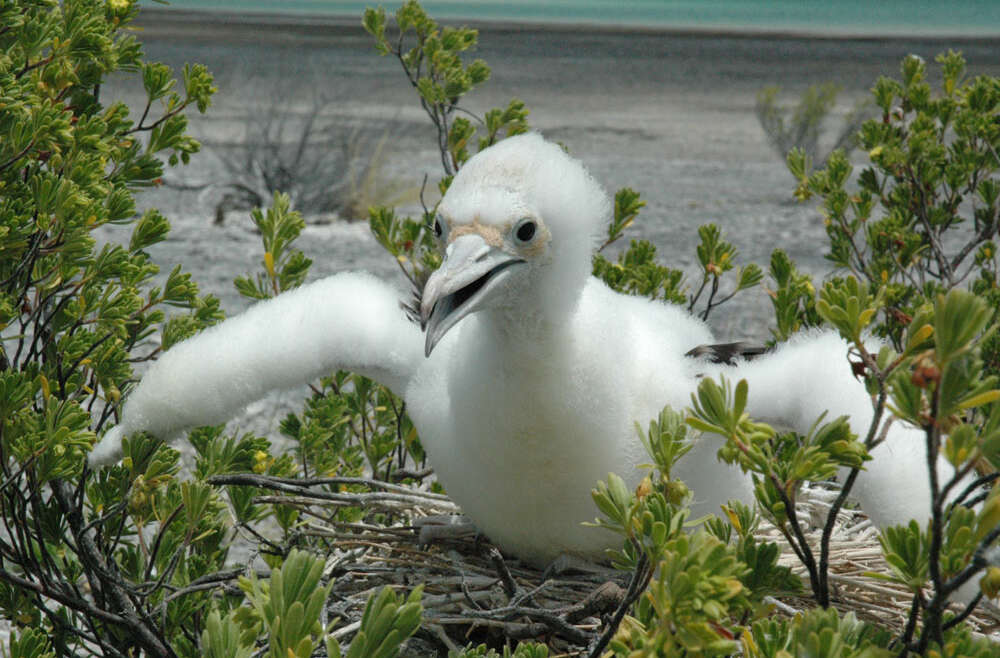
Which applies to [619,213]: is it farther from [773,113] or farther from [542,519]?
[773,113]

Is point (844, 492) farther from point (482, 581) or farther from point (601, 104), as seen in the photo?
point (601, 104)

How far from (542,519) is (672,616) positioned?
3.36 feet

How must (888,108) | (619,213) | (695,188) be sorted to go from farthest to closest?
(695,188), (888,108), (619,213)

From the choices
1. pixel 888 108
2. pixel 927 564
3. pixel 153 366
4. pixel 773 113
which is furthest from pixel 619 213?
pixel 773 113

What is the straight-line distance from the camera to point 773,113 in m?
14.6

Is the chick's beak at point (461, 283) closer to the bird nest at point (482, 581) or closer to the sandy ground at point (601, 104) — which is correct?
the bird nest at point (482, 581)

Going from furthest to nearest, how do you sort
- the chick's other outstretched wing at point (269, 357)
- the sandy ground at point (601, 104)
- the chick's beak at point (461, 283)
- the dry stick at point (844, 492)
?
the sandy ground at point (601, 104) → the chick's other outstretched wing at point (269, 357) → the chick's beak at point (461, 283) → the dry stick at point (844, 492)

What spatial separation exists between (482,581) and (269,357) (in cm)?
68

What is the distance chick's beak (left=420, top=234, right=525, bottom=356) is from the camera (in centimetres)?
184

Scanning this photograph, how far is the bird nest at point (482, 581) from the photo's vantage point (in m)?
2.15

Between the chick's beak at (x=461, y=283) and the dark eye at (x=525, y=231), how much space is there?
0.13ft

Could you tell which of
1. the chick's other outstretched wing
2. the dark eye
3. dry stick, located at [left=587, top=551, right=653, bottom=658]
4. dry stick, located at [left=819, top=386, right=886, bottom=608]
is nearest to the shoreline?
the chick's other outstretched wing

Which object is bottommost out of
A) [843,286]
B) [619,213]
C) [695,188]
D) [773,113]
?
[695,188]

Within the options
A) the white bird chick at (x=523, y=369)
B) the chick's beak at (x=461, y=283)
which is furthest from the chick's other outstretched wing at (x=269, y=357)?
the chick's beak at (x=461, y=283)
